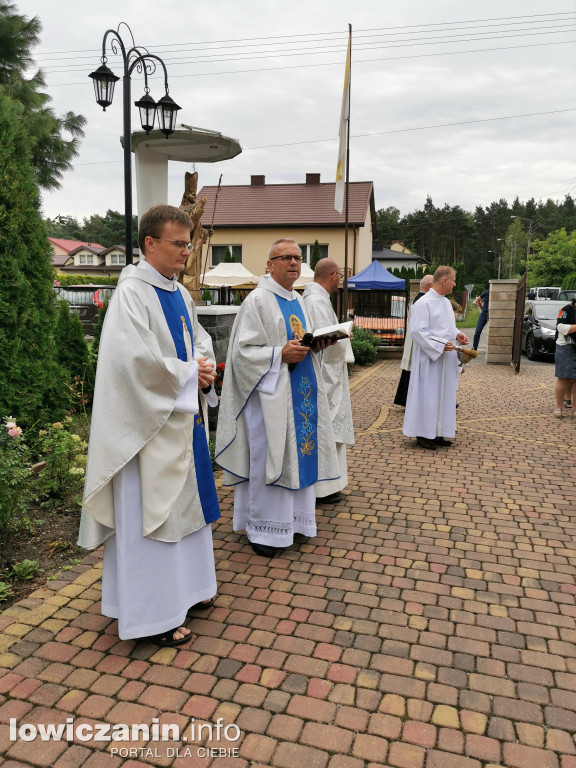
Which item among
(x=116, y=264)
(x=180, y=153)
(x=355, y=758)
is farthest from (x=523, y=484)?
(x=116, y=264)

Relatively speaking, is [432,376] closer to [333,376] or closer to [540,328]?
[333,376]

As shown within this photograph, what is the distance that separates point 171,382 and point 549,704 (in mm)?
2232

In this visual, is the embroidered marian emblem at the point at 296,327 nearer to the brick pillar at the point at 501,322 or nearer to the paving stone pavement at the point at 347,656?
the paving stone pavement at the point at 347,656

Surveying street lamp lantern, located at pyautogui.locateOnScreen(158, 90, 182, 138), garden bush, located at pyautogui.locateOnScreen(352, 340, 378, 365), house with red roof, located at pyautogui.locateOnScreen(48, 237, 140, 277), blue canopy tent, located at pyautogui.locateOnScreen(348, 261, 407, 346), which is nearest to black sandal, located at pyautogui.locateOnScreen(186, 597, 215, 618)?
street lamp lantern, located at pyautogui.locateOnScreen(158, 90, 182, 138)

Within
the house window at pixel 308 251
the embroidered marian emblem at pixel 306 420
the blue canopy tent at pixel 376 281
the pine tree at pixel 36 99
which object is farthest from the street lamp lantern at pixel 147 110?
the house window at pixel 308 251

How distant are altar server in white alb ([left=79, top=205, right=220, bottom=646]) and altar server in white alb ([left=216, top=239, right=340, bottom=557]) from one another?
0.93m

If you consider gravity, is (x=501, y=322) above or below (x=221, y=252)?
below

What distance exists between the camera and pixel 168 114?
7.03 metres

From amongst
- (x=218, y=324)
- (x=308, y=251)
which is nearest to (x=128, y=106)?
(x=218, y=324)

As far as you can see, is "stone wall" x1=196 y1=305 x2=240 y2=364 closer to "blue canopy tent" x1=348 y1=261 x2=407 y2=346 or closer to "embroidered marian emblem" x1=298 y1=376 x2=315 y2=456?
"embroidered marian emblem" x1=298 y1=376 x2=315 y2=456

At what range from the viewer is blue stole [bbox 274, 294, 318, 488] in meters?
4.16

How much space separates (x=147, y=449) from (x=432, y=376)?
4769 millimetres

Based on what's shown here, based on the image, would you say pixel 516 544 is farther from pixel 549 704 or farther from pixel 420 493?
pixel 549 704

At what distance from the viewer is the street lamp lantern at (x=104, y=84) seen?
7.08m
